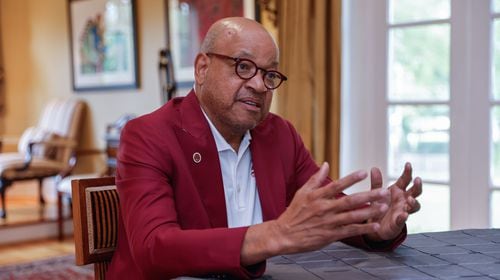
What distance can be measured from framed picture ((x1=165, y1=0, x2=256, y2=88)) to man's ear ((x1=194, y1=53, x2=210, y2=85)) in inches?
118

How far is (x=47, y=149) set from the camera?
567 cm

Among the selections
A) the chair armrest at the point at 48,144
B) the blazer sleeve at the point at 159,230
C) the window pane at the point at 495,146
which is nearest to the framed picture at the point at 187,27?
the chair armrest at the point at 48,144

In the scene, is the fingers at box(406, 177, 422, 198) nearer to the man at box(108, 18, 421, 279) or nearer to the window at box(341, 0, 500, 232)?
the man at box(108, 18, 421, 279)

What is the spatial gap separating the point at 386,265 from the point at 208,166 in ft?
1.45

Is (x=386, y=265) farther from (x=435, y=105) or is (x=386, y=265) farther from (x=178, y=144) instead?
(x=435, y=105)

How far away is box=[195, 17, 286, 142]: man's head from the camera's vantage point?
137cm

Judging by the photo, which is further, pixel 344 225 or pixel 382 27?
pixel 382 27

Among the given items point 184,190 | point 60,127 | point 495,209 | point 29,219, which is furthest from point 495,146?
point 60,127

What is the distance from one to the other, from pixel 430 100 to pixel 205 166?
6.84ft

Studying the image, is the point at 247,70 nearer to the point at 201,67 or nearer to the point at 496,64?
the point at 201,67

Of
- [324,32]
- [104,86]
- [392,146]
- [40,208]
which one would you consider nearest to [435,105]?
[392,146]

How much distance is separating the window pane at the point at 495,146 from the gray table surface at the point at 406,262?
5.58ft

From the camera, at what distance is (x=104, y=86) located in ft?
19.1

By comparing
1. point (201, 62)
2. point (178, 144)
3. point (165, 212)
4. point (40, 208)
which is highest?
point (201, 62)
